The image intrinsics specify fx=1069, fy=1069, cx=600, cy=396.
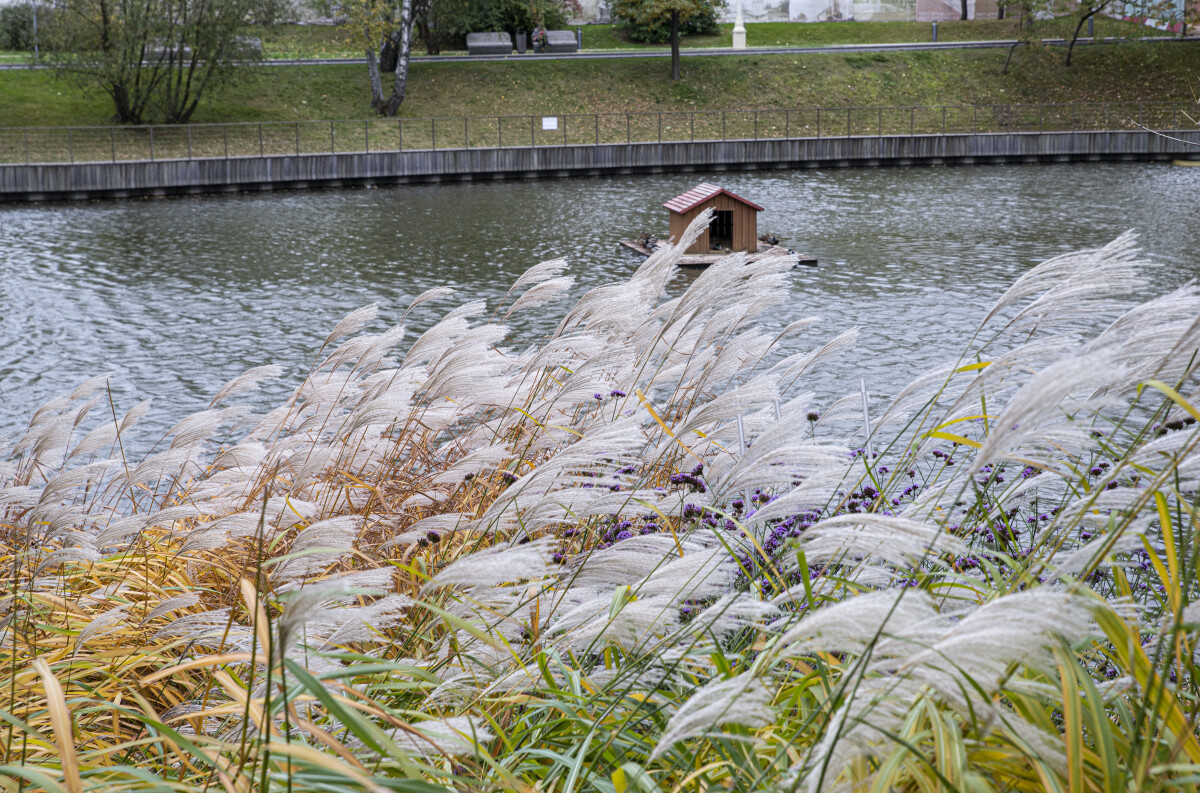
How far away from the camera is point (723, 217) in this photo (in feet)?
60.4

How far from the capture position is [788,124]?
3472cm

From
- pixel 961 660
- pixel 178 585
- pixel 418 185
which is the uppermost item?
pixel 418 185

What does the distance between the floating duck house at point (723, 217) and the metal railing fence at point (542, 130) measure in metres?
14.3

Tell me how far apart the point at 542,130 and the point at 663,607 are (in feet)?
110

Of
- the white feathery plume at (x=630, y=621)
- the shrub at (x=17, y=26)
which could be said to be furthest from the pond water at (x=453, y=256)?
the shrub at (x=17, y=26)

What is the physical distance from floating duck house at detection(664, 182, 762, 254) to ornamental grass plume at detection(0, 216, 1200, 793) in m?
13.9

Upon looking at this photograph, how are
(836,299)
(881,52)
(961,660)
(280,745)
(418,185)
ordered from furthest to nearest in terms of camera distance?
(881,52)
(418,185)
(836,299)
(280,745)
(961,660)

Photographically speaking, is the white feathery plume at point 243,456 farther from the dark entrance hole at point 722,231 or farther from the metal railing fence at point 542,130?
the metal railing fence at point 542,130

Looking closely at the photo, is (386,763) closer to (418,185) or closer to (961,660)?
(961,660)

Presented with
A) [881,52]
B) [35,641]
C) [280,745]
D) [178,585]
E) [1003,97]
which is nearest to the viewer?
[280,745]

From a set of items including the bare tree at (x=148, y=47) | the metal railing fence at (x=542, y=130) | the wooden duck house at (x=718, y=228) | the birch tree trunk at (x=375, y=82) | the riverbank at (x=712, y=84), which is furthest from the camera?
the riverbank at (x=712, y=84)

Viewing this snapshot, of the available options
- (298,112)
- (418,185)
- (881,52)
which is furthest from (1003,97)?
(298,112)

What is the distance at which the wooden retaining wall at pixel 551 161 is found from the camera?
89.1ft

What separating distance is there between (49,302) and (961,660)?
16.7 m
